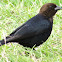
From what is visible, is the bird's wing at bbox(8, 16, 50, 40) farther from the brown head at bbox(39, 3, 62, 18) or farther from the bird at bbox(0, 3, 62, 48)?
the brown head at bbox(39, 3, 62, 18)

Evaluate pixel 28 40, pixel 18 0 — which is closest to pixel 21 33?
pixel 28 40

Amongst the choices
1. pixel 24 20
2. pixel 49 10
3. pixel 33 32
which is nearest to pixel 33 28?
pixel 33 32

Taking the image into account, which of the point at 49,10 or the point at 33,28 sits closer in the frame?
the point at 33,28

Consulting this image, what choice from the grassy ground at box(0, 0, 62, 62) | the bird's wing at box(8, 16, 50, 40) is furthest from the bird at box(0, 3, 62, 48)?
the grassy ground at box(0, 0, 62, 62)

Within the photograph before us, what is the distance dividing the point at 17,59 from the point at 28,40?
A: 0.58 metres

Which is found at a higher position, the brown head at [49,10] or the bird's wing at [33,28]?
the brown head at [49,10]

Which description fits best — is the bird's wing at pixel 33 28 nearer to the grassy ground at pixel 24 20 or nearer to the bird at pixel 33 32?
the bird at pixel 33 32

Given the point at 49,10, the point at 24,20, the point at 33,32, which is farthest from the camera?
the point at 24,20

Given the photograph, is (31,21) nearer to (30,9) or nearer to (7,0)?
(30,9)

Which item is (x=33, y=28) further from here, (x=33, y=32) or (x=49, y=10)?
(x=49, y=10)

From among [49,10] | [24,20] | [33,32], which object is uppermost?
[24,20]

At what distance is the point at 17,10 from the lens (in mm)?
5477

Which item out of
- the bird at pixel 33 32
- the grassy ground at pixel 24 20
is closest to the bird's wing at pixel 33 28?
the bird at pixel 33 32

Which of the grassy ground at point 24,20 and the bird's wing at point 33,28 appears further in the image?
the grassy ground at point 24,20
